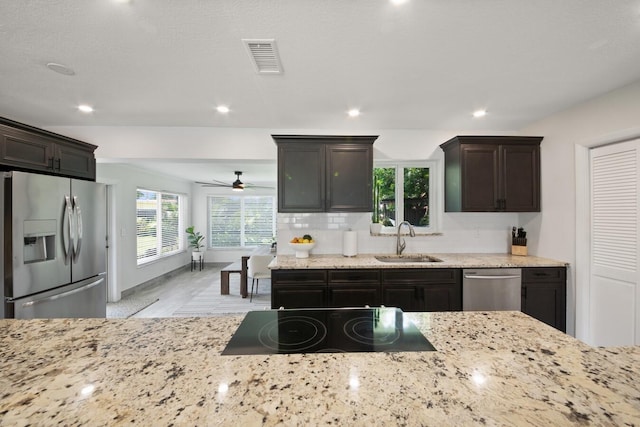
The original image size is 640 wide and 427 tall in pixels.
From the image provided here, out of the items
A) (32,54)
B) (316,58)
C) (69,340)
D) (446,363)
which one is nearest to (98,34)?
(32,54)

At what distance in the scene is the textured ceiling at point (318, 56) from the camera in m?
1.45

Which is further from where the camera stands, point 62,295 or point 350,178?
point 350,178

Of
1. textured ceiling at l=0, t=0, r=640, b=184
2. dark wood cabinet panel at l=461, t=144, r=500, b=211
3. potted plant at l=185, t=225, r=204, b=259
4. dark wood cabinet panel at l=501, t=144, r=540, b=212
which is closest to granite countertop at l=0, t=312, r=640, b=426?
textured ceiling at l=0, t=0, r=640, b=184

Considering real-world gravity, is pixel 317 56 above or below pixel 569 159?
above

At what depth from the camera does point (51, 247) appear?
96.7 inches

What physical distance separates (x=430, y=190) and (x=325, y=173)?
1541 mm

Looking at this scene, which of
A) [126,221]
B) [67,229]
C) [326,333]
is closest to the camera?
[326,333]

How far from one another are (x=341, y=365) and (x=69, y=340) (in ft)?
3.38

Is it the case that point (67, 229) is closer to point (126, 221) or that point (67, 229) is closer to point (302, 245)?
point (302, 245)

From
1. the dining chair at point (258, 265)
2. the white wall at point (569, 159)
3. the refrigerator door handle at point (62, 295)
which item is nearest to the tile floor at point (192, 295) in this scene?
the dining chair at point (258, 265)

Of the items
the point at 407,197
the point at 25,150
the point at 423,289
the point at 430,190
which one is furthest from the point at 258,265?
the point at 25,150

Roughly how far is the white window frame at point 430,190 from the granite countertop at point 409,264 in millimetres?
547

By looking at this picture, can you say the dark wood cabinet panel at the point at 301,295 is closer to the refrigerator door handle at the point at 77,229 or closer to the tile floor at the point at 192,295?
the tile floor at the point at 192,295

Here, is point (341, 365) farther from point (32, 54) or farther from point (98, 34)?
point (32, 54)
